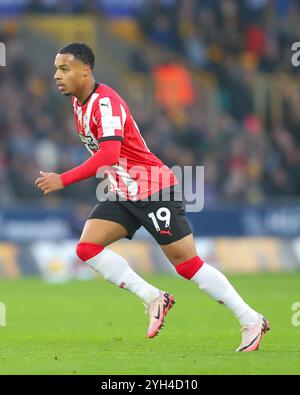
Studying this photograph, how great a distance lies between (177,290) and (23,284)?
267 cm

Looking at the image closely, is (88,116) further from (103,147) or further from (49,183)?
(49,183)

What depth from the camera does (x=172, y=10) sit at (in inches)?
1020

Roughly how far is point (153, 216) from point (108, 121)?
0.90m

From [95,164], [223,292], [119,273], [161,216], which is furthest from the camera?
[119,273]

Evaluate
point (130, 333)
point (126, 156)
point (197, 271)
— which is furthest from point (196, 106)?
point (197, 271)

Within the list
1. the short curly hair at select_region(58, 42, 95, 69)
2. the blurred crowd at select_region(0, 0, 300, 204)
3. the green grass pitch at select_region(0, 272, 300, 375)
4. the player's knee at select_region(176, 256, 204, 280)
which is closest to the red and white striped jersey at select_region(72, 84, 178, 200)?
the short curly hair at select_region(58, 42, 95, 69)

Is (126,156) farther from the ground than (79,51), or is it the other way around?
(79,51)

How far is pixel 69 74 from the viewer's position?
9688mm

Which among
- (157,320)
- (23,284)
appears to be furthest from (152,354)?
(23,284)

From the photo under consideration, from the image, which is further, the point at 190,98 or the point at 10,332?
the point at 190,98

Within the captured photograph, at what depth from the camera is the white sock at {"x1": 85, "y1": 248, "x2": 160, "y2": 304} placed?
32.6 ft

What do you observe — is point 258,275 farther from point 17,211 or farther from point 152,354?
point 152,354

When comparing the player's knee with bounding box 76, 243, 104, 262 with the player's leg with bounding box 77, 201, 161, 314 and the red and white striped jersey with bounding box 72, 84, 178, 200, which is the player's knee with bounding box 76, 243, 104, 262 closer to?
the player's leg with bounding box 77, 201, 161, 314

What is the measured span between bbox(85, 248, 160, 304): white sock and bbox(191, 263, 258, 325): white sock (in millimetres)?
537
